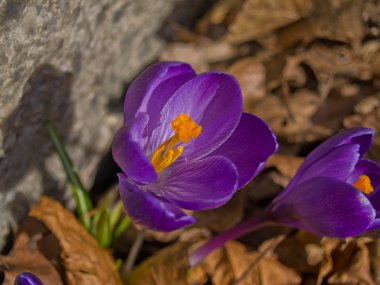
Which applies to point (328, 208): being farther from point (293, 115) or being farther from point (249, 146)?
point (293, 115)

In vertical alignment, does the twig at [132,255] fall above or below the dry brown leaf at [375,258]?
above

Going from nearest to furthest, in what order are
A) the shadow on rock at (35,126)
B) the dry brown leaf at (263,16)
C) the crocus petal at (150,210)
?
the crocus petal at (150,210) → the shadow on rock at (35,126) → the dry brown leaf at (263,16)

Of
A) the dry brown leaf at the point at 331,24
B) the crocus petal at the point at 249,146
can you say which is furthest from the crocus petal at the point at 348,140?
the dry brown leaf at the point at 331,24

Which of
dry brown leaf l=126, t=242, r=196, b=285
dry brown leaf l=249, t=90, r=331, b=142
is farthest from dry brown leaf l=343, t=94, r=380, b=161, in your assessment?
dry brown leaf l=126, t=242, r=196, b=285

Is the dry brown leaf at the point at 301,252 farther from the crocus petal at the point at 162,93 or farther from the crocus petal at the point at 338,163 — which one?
the crocus petal at the point at 162,93

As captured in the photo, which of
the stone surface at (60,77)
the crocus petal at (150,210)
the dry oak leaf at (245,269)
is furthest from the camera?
the dry oak leaf at (245,269)

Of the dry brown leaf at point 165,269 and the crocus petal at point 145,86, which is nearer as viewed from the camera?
the crocus petal at point 145,86

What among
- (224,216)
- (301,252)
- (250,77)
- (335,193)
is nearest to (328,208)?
(335,193)
